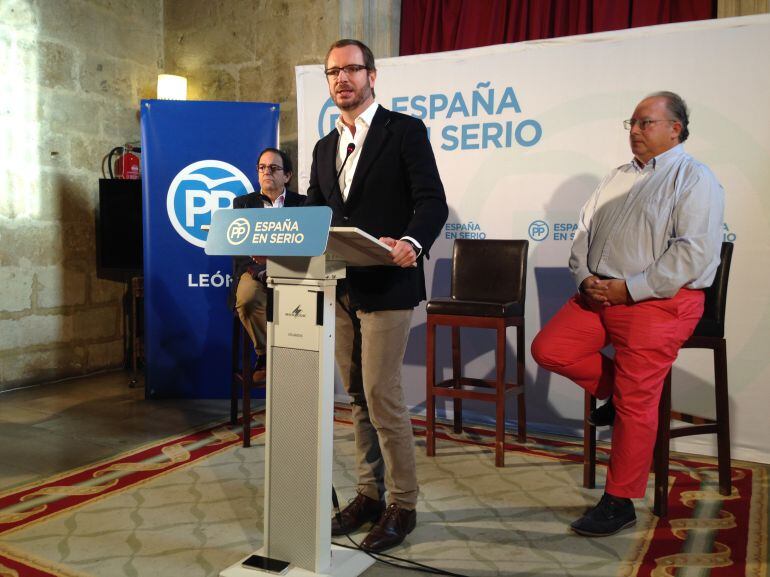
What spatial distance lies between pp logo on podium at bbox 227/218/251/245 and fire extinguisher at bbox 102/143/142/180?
365 cm

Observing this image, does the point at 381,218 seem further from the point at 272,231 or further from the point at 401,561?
the point at 401,561

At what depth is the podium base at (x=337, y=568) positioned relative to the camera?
183cm

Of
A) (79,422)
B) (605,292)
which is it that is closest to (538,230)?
(605,292)

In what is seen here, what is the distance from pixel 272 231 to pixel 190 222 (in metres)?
2.71

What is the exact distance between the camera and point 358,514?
89.8 inches

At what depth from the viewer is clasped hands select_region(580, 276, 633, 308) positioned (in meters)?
2.44

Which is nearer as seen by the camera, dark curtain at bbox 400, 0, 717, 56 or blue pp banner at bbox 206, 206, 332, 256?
blue pp banner at bbox 206, 206, 332, 256

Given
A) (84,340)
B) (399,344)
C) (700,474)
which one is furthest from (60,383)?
(700,474)

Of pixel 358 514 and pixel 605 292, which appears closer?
pixel 358 514

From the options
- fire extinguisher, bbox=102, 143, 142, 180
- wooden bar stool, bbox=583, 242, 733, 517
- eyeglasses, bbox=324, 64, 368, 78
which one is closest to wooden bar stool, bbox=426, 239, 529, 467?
wooden bar stool, bbox=583, 242, 733, 517

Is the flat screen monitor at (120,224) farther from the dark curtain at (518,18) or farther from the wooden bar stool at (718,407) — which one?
the wooden bar stool at (718,407)

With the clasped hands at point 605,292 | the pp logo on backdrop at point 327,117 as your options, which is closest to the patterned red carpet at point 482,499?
the clasped hands at point 605,292

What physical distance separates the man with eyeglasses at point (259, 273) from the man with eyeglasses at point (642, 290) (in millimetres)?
1546

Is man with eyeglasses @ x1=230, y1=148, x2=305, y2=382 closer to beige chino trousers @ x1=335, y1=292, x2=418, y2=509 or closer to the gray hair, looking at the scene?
beige chino trousers @ x1=335, y1=292, x2=418, y2=509
